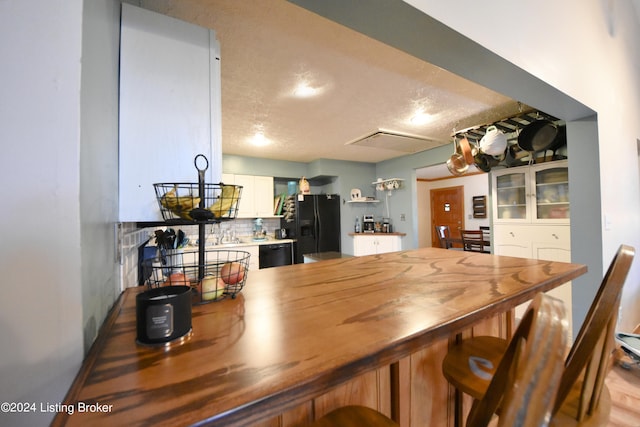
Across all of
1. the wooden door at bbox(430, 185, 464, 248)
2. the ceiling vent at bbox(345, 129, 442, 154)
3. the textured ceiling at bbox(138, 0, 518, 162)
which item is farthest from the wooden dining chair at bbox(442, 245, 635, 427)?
the wooden door at bbox(430, 185, 464, 248)

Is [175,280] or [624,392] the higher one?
[175,280]

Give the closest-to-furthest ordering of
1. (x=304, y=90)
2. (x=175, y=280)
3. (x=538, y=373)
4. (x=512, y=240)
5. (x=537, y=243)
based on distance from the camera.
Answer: (x=538, y=373), (x=175, y=280), (x=304, y=90), (x=537, y=243), (x=512, y=240)

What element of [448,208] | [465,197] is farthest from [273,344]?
[448,208]

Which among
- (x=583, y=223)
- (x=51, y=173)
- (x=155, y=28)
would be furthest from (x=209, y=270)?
(x=583, y=223)

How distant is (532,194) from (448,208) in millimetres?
4753

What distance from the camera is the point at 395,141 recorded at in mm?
3322

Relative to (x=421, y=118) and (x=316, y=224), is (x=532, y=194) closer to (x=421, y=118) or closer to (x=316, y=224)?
(x=421, y=118)

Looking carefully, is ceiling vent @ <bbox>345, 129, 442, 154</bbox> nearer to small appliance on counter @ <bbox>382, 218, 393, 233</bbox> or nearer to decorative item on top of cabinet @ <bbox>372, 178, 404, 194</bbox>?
decorative item on top of cabinet @ <bbox>372, 178, 404, 194</bbox>

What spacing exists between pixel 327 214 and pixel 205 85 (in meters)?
3.50

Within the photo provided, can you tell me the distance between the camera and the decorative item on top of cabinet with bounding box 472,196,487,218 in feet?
20.4

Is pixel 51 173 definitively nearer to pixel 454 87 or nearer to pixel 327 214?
pixel 454 87

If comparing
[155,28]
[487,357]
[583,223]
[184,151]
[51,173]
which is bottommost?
[487,357]

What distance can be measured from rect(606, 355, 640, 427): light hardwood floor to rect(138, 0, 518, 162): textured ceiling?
223cm

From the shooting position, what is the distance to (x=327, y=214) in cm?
439
